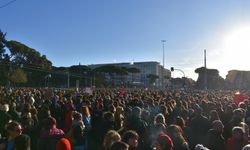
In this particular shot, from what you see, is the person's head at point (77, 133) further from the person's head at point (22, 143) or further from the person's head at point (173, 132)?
the person's head at point (22, 143)

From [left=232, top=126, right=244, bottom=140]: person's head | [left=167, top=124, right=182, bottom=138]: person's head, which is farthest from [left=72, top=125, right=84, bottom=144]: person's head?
[left=232, top=126, right=244, bottom=140]: person's head

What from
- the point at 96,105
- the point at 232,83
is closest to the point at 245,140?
the point at 96,105

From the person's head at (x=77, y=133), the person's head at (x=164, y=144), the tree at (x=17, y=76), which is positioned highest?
the tree at (x=17, y=76)

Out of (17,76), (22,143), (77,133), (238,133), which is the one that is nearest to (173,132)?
(238,133)

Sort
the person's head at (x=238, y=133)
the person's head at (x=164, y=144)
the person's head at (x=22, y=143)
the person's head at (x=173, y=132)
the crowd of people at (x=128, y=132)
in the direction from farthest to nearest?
the person's head at (x=238, y=133) → the person's head at (x=173, y=132) → the crowd of people at (x=128, y=132) → the person's head at (x=164, y=144) → the person's head at (x=22, y=143)

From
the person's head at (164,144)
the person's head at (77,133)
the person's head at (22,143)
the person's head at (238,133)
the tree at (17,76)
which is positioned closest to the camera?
the person's head at (22,143)

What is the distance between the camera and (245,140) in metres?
7.23

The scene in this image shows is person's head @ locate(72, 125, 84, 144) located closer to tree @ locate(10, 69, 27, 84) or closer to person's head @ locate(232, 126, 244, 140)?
person's head @ locate(232, 126, 244, 140)

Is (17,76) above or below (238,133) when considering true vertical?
above

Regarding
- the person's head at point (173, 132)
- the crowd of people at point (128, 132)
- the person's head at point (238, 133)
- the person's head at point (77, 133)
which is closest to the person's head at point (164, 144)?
the crowd of people at point (128, 132)

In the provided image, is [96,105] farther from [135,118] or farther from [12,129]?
[12,129]

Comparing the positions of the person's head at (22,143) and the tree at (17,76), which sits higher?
the tree at (17,76)

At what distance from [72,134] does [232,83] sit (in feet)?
368

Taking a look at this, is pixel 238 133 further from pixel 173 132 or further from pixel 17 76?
pixel 17 76
